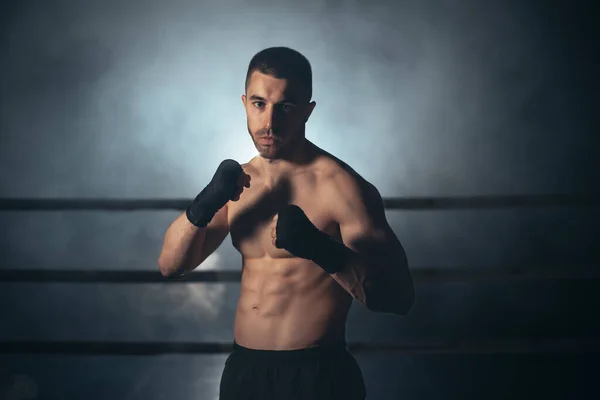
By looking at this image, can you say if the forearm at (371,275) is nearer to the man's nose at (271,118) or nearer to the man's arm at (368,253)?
the man's arm at (368,253)

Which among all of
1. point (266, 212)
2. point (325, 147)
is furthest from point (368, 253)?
point (325, 147)

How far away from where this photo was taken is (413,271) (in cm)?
223

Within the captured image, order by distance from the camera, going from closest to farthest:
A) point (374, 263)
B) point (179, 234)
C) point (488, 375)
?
1. point (374, 263)
2. point (179, 234)
3. point (488, 375)

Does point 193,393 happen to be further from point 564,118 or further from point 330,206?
point 564,118

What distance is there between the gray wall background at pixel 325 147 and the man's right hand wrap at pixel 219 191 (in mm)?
889

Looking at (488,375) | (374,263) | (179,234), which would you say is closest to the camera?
(374,263)

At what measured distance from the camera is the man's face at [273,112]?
1.54 m

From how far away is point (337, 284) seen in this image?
1.57 m

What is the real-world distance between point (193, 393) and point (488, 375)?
3.59 ft

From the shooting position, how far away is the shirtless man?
150 cm

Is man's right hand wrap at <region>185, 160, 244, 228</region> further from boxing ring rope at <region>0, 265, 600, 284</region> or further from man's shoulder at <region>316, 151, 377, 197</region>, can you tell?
boxing ring rope at <region>0, 265, 600, 284</region>

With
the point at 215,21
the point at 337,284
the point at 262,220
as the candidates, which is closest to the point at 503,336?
the point at 337,284

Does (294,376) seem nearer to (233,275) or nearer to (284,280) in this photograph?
(284,280)

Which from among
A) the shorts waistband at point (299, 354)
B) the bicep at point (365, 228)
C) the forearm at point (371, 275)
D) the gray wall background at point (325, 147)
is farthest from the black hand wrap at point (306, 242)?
the gray wall background at point (325, 147)
